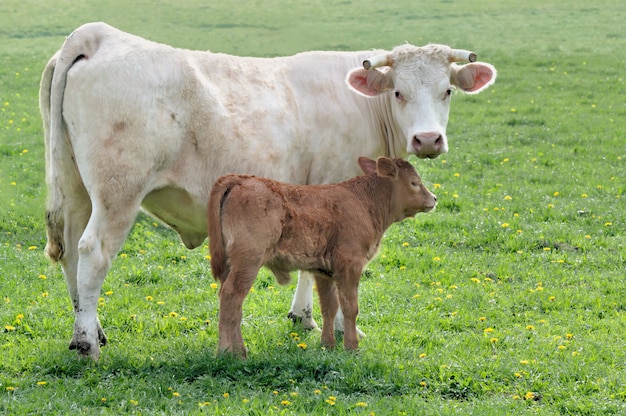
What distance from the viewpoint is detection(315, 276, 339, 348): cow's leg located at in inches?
308

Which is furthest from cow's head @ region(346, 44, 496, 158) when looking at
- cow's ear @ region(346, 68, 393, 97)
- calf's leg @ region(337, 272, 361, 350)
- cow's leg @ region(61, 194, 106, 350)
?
cow's leg @ region(61, 194, 106, 350)

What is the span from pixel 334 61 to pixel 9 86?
1533 cm

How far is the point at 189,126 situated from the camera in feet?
25.6

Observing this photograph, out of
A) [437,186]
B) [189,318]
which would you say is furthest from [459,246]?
[189,318]

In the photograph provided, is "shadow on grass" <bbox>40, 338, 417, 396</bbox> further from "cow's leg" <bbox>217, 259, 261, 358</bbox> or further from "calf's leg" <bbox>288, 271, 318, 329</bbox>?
"calf's leg" <bbox>288, 271, 318, 329</bbox>

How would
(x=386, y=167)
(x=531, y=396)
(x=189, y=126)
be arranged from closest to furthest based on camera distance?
(x=531, y=396) → (x=189, y=126) → (x=386, y=167)

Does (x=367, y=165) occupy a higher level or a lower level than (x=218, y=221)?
higher

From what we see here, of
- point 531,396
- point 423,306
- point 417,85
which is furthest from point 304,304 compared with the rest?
point 531,396

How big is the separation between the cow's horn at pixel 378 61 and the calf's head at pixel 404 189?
86cm

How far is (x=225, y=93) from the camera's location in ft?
26.7

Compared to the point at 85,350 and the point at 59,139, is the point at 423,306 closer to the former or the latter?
the point at 85,350

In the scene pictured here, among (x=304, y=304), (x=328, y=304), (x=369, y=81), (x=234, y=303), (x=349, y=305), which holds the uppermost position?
(x=369, y=81)

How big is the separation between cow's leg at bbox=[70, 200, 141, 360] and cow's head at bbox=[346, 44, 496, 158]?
95.7 inches

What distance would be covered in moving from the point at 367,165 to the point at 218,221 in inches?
64.5
